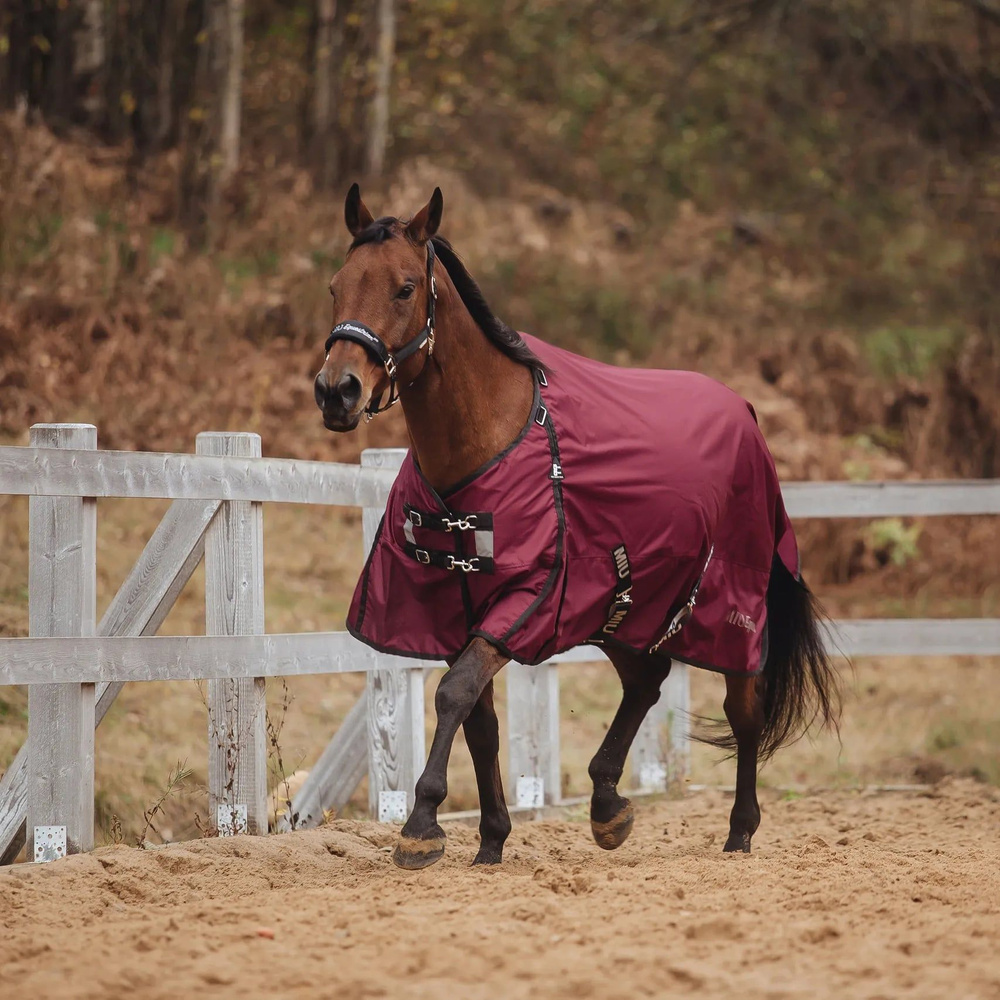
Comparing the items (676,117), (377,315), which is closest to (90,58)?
(676,117)

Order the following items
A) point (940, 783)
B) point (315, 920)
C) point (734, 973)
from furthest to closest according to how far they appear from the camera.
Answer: point (940, 783) → point (315, 920) → point (734, 973)

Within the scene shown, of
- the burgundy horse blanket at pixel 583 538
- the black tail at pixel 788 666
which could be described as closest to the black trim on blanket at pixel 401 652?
the burgundy horse blanket at pixel 583 538

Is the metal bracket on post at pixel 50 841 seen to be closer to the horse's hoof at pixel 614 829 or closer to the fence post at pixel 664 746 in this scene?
the horse's hoof at pixel 614 829

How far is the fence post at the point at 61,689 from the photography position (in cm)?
412

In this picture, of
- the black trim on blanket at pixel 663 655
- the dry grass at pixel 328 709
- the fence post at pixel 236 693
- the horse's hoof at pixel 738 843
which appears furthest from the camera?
the dry grass at pixel 328 709

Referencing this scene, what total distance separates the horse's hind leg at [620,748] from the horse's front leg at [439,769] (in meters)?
Answer: 0.91

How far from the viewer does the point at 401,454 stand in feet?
18.8

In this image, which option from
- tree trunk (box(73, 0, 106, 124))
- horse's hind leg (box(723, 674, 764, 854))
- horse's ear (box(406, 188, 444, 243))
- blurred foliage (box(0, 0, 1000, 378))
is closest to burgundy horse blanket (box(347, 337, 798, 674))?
horse's hind leg (box(723, 674, 764, 854))

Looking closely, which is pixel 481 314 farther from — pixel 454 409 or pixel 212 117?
pixel 212 117

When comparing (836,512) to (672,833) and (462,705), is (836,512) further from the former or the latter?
(462,705)

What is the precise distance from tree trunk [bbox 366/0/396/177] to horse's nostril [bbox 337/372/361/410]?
10.6m

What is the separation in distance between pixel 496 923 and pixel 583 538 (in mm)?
1404

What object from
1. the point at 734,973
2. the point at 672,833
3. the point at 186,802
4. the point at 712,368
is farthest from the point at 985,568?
the point at 734,973

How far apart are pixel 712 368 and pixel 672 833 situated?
7.50 meters
